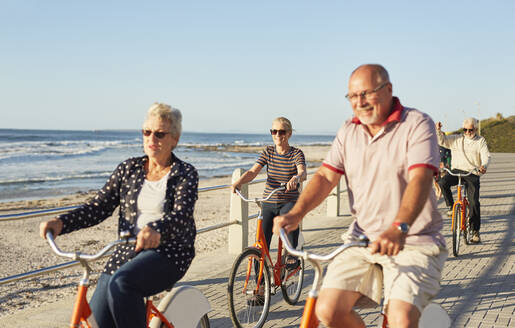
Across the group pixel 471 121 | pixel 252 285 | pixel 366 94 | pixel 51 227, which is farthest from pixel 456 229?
pixel 51 227

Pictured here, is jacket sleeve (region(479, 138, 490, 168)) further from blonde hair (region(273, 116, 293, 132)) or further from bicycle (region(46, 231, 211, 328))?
bicycle (region(46, 231, 211, 328))

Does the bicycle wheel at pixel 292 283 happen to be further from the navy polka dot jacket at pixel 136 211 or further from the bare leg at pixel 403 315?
the bare leg at pixel 403 315

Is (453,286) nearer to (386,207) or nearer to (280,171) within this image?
(280,171)

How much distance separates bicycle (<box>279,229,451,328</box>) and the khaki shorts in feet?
0.39

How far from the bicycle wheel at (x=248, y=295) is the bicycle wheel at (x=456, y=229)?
12.9 ft

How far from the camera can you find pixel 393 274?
8.46ft

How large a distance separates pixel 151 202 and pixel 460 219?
635 cm

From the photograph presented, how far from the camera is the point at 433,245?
8.43ft

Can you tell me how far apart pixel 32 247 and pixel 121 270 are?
7.46 metres

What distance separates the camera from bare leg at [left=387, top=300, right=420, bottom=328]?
239cm

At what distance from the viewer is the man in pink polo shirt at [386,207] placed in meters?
2.47

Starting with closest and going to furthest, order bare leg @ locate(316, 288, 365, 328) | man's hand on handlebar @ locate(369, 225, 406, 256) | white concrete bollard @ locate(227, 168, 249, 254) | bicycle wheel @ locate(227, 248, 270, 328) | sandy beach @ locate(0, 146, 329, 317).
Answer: man's hand on handlebar @ locate(369, 225, 406, 256), bare leg @ locate(316, 288, 365, 328), bicycle wheel @ locate(227, 248, 270, 328), sandy beach @ locate(0, 146, 329, 317), white concrete bollard @ locate(227, 168, 249, 254)

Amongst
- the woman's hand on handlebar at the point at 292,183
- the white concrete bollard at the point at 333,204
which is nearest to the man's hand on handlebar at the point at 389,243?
the woman's hand on handlebar at the point at 292,183

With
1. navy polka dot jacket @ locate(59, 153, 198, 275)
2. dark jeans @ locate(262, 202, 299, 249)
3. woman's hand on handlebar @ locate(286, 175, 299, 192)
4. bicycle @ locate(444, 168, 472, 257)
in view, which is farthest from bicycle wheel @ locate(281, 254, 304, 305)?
bicycle @ locate(444, 168, 472, 257)
